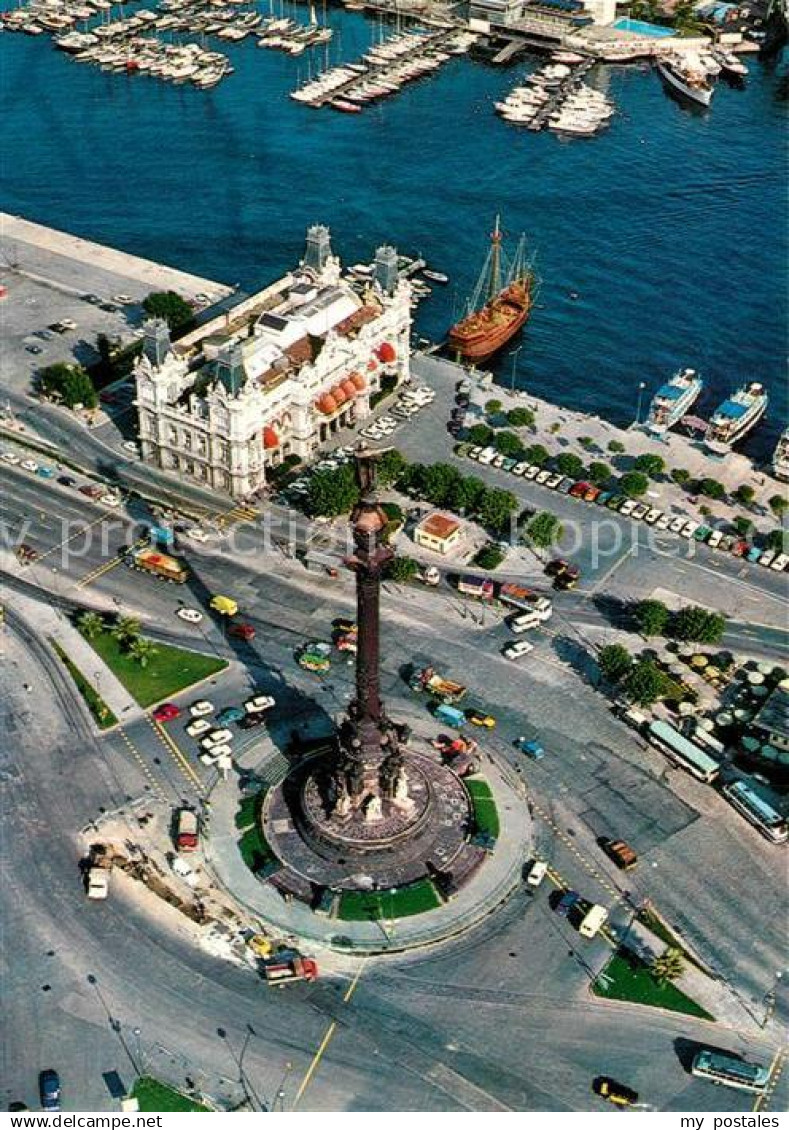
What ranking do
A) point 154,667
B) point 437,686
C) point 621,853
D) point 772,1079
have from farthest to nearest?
point 154,667 → point 437,686 → point 621,853 → point 772,1079

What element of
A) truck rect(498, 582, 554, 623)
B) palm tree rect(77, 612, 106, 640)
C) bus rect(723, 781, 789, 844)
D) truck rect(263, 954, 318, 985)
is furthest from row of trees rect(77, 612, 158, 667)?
bus rect(723, 781, 789, 844)

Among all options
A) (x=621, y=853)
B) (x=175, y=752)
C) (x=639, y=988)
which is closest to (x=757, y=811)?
(x=621, y=853)

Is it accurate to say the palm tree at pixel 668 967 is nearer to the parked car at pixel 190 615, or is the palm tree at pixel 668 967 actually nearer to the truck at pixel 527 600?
the truck at pixel 527 600

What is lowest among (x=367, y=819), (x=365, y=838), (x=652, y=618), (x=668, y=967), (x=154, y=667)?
(x=154, y=667)

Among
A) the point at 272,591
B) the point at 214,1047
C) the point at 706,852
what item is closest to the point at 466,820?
the point at 706,852

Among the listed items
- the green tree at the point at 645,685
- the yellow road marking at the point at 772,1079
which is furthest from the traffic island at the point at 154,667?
the yellow road marking at the point at 772,1079

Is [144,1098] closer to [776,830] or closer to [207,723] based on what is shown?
[207,723]

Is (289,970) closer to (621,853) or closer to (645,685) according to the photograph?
(621,853)
